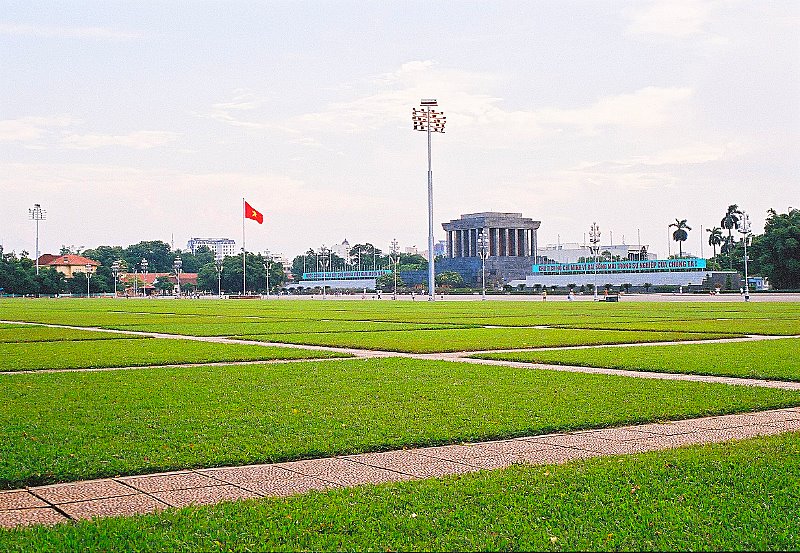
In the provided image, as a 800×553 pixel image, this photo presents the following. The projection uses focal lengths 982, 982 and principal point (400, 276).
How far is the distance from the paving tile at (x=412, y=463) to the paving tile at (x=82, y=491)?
2488 millimetres

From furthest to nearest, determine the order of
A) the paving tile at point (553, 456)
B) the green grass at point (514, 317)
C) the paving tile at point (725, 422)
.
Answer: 1. the green grass at point (514, 317)
2. the paving tile at point (725, 422)
3. the paving tile at point (553, 456)

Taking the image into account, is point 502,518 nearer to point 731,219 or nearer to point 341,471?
point 341,471

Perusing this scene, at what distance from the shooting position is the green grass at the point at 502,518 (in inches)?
279

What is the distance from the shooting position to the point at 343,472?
9.77 meters

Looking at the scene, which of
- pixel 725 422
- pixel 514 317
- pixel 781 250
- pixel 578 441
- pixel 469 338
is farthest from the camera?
pixel 781 250

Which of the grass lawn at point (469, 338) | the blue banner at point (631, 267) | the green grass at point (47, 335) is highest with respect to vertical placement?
the blue banner at point (631, 267)

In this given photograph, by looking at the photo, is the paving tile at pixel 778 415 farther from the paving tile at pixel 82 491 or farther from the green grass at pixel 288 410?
the paving tile at pixel 82 491

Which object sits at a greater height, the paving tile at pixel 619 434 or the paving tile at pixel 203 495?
the paving tile at pixel 203 495

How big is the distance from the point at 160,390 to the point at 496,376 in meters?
6.21

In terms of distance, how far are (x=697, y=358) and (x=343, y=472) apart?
14463 mm

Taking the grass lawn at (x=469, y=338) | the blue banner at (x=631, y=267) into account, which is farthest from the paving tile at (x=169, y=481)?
the blue banner at (x=631, y=267)

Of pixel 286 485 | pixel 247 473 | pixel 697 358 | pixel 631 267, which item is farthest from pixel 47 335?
pixel 631 267

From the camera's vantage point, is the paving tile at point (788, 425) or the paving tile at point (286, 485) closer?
the paving tile at point (286, 485)

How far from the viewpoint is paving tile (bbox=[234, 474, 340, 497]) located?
889 cm
